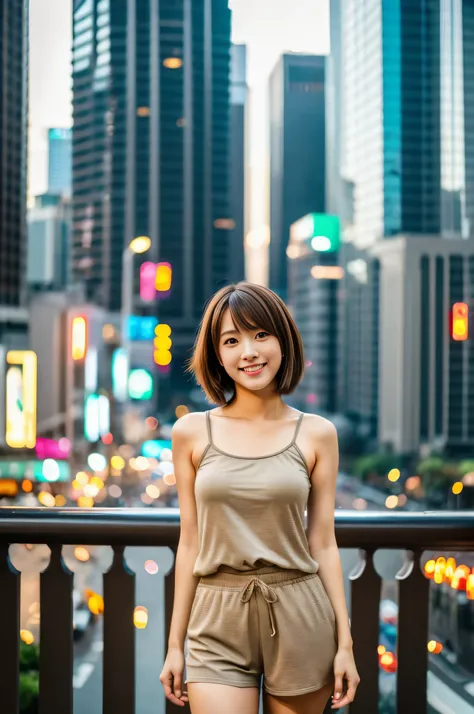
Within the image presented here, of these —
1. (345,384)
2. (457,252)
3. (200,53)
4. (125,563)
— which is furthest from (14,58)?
(345,384)

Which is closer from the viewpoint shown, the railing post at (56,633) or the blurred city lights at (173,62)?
the railing post at (56,633)

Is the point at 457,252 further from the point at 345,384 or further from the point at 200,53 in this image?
the point at 200,53

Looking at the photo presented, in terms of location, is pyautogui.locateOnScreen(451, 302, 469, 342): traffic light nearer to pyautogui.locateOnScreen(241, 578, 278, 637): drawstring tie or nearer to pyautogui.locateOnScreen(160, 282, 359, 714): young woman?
pyautogui.locateOnScreen(160, 282, 359, 714): young woman

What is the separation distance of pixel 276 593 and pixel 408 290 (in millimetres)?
27116

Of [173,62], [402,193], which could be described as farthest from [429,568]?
[402,193]

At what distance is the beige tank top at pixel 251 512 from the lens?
1.16 metres

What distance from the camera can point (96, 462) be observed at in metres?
21.6

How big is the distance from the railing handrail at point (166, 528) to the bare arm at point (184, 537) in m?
0.28

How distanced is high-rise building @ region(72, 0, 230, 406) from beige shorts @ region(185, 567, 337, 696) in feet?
80.6

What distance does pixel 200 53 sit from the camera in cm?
2755

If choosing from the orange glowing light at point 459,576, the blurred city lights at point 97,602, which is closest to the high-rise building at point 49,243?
the blurred city lights at point 97,602

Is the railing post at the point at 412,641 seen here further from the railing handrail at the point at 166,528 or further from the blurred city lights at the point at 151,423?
the blurred city lights at the point at 151,423

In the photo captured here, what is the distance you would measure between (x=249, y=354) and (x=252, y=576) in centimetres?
32

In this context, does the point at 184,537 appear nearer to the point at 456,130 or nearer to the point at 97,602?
the point at 97,602
